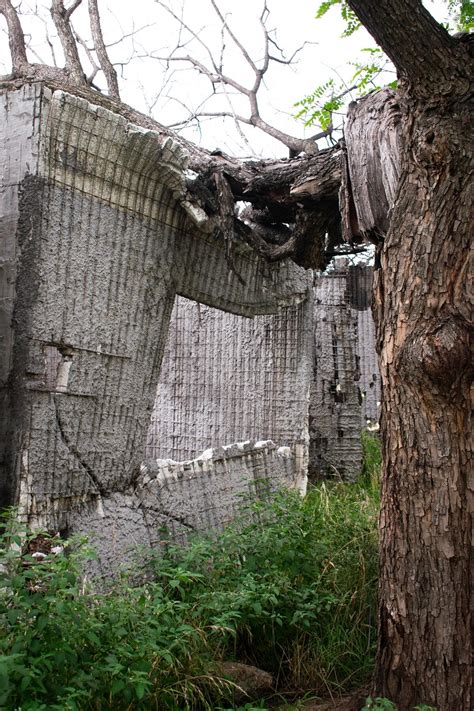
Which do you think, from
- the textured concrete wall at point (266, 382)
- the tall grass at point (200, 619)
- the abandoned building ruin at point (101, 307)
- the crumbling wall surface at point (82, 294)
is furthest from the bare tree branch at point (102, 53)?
the tall grass at point (200, 619)

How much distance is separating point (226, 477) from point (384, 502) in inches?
92.3

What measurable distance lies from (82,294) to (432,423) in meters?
2.10

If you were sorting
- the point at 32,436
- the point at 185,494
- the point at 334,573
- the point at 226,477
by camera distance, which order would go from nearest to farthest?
1. the point at 32,436
2. the point at 334,573
3. the point at 185,494
4. the point at 226,477

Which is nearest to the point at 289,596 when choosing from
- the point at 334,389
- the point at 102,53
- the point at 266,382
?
the point at 266,382

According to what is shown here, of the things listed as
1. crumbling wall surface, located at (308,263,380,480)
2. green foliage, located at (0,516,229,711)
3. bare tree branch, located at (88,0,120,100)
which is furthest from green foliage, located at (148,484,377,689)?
bare tree branch, located at (88,0,120,100)

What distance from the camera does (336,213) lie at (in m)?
5.45

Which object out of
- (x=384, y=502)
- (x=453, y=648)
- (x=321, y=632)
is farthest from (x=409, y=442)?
(x=321, y=632)

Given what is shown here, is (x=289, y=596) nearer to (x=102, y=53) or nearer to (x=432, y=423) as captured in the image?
(x=432, y=423)

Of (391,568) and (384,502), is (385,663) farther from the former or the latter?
(384,502)

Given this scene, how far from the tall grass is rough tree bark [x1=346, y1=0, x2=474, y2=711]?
739 mm

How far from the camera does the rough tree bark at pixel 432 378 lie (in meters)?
3.28

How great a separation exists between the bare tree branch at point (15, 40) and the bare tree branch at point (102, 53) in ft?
3.37

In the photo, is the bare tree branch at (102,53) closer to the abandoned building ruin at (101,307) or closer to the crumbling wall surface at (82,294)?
Answer: the abandoned building ruin at (101,307)

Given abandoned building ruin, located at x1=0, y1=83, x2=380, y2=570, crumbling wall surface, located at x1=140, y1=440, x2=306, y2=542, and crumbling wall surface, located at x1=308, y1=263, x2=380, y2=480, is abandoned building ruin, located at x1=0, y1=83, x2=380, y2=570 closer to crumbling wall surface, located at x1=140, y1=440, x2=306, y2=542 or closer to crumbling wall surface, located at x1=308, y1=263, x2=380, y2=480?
crumbling wall surface, located at x1=140, y1=440, x2=306, y2=542
